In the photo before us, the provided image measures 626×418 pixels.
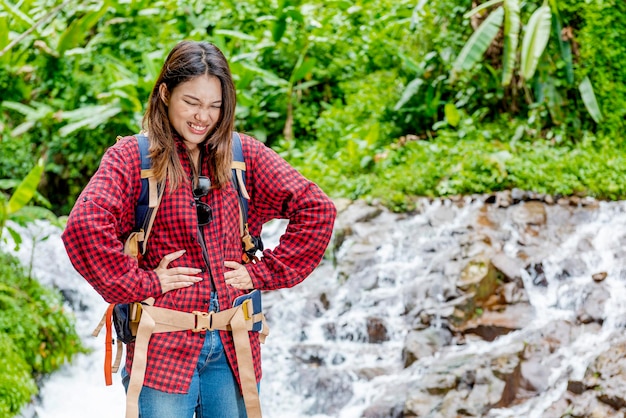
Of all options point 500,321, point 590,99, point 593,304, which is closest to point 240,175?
point 500,321

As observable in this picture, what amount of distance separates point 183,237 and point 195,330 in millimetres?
256

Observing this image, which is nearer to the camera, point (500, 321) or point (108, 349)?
point (108, 349)

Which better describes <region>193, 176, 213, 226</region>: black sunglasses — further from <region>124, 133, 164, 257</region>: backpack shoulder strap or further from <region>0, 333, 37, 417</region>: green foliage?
<region>0, 333, 37, 417</region>: green foliage

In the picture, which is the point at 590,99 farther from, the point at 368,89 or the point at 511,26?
the point at 368,89

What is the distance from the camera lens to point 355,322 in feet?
21.4

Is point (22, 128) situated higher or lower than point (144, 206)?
lower

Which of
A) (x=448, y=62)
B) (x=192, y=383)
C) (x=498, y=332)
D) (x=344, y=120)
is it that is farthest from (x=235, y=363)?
(x=344, y=120)

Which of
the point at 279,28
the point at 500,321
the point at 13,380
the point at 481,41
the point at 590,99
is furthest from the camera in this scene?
the point at 279,28

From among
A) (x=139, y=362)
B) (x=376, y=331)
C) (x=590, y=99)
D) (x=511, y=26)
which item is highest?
(x=139, y=362)

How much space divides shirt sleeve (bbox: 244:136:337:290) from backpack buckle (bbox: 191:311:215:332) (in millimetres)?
185

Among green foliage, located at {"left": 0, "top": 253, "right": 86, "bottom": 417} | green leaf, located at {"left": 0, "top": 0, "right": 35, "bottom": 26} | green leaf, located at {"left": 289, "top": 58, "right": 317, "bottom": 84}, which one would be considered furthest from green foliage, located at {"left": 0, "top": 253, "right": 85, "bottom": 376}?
green leaf, located at {"left": 289, "top": 58, "right": 317, "bottom": 84}

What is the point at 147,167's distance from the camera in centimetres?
215

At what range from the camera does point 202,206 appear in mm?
2195

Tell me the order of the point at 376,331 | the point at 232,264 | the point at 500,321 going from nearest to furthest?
the point at 232,264 → the point at 500,321 → the point at 376,331
